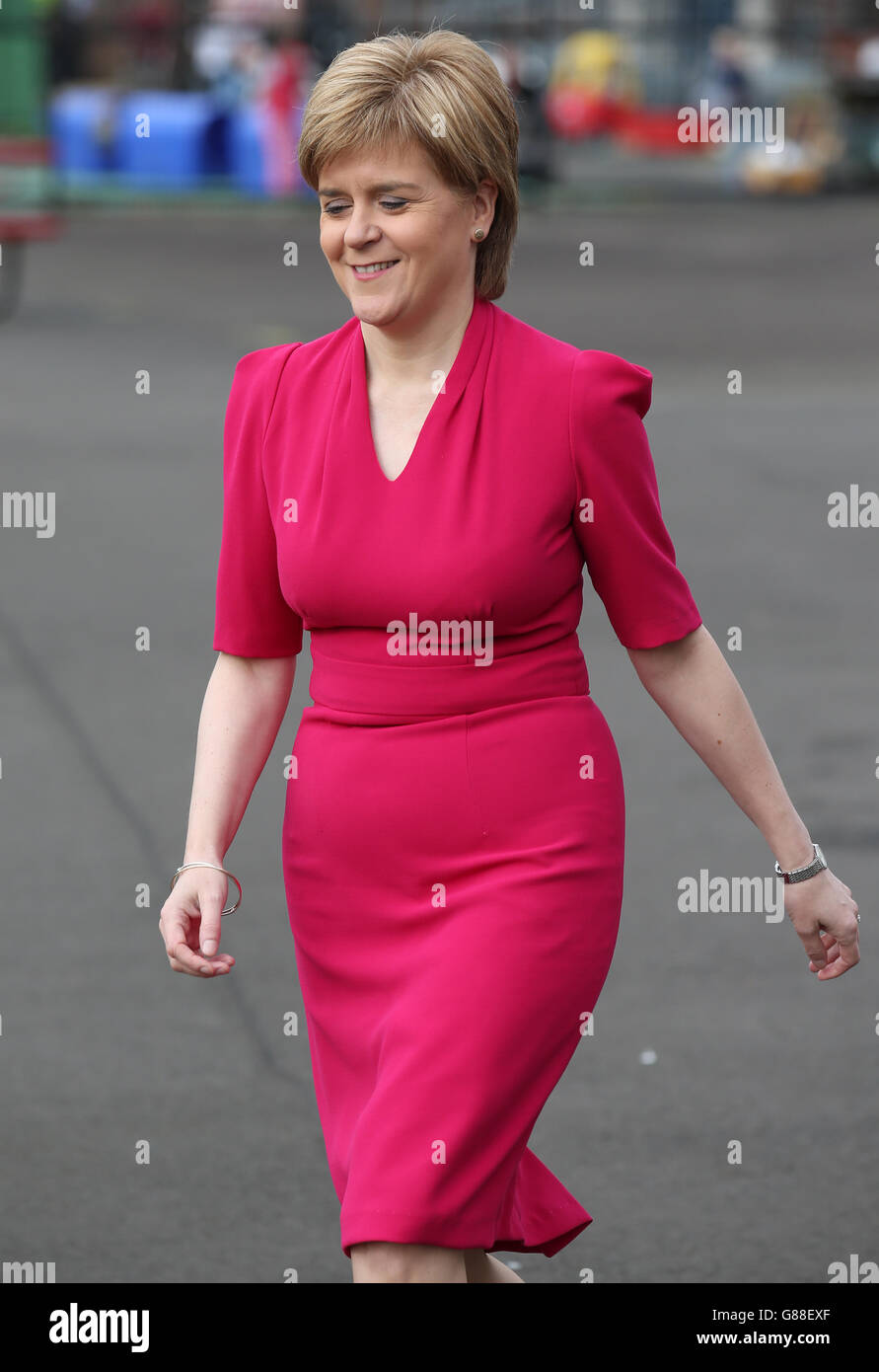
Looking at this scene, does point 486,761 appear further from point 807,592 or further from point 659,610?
point 807,592

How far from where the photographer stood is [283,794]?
7.18 m

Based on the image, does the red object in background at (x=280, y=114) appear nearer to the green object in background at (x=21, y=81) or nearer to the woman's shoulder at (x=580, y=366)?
the green object in background at (x=21, y=81)

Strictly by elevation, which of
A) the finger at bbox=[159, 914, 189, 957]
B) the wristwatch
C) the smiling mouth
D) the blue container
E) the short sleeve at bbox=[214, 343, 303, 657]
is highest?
the blue container

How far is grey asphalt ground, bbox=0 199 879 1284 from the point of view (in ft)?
14.7

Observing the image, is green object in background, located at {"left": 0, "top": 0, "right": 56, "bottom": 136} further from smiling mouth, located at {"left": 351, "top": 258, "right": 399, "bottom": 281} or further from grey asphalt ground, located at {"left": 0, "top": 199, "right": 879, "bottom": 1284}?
smiling mouth, located at {"left": 351, "top": 258, "right": 399, "bottom": 281}

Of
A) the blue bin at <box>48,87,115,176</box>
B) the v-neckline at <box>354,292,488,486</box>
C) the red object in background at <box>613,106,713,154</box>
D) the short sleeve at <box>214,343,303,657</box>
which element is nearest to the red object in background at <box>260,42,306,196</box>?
the blue bin at <box>48,87,115,176</box>

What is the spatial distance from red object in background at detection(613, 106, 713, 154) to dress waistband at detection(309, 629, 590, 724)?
131ft

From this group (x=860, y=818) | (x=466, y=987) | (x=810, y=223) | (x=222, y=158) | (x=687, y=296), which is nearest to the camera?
(x=466, y=987)

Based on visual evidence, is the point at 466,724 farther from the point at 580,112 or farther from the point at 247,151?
the point at 580,112

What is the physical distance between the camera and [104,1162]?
4.71 meters

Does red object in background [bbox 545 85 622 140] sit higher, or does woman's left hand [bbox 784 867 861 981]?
red object in background [bbox 545 85 622 140]

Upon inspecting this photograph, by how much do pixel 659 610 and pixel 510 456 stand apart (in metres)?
0.33

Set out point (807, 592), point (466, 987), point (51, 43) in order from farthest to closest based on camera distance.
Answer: point (51, 43) < point (807, 592) < point (466, 987)
